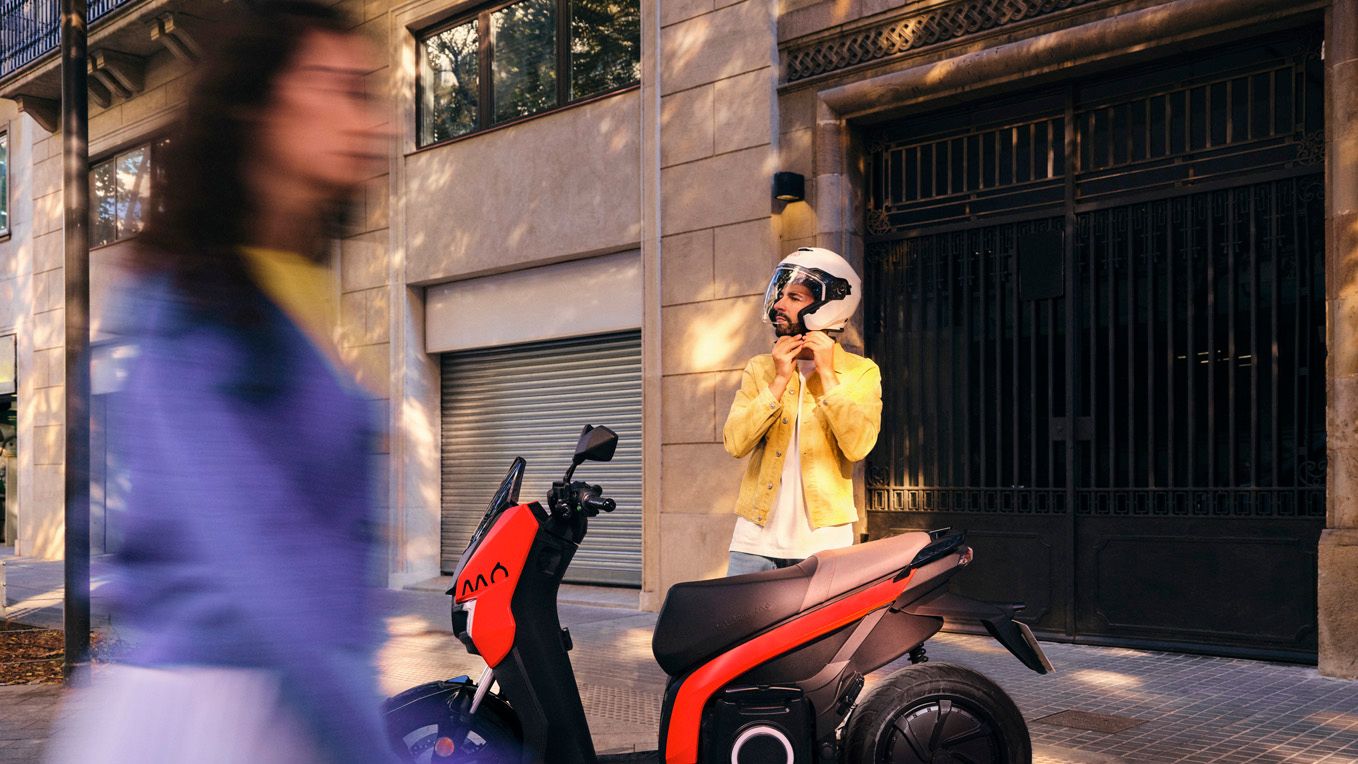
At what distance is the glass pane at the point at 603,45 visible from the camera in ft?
34.8

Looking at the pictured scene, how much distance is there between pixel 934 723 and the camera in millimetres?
3080

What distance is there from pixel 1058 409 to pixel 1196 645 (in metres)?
1.65

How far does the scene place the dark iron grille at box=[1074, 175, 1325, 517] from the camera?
669 centimetres

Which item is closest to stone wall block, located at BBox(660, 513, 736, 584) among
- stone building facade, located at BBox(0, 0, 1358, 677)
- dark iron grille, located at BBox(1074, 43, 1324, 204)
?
stone building facade, located at BBox(0, 0, 1358, 677)

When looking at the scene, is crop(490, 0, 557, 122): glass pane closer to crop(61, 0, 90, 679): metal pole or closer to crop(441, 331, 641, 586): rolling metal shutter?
crop(441, 331, 641, 586): rolling metal shutter

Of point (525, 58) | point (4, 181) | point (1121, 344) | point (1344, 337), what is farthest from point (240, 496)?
point (4, 181)

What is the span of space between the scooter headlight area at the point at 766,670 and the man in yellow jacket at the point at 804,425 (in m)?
0.34

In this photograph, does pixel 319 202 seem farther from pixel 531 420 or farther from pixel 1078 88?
pixel 531 420

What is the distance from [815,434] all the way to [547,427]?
813 cm

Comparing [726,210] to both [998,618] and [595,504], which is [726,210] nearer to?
[595,504]

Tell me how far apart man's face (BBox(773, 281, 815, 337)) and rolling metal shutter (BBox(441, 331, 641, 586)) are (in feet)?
23.2

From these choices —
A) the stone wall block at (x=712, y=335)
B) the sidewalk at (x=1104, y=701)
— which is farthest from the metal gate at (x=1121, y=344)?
the stone wall block at (x=712, y=335)

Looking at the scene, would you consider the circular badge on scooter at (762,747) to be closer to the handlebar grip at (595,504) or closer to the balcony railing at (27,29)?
the handlebar grip at (595,504)

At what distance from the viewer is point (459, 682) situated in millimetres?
3510
